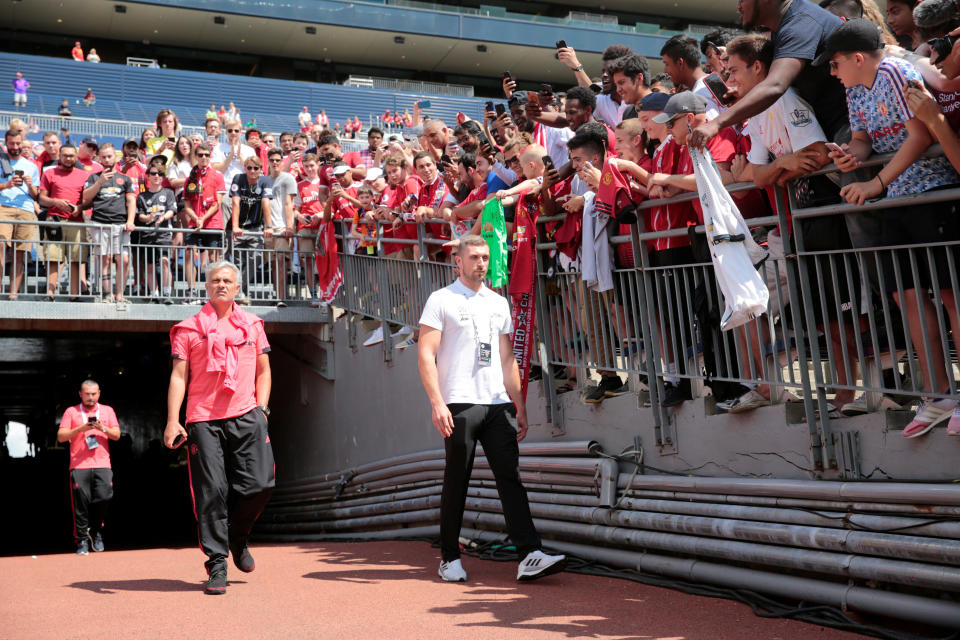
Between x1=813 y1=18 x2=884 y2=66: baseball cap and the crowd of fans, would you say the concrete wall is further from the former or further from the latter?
x1=813 y1=18 x2=884 y2=66: baseball cap

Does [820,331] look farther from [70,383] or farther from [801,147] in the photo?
[70,383]

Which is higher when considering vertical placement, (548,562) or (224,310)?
(224,310)

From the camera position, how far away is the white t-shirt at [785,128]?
16.5 ft

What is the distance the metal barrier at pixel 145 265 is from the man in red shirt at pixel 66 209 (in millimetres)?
14

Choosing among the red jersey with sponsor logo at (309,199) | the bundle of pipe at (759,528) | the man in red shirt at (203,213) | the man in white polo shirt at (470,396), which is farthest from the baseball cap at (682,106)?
the man in red shirt at (203,213)

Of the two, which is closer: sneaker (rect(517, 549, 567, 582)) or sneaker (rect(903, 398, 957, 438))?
sneaker (rect(903, 398, 957, 438))

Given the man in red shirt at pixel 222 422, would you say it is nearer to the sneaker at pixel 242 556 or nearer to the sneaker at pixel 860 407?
the sneaker at pixel 242 556

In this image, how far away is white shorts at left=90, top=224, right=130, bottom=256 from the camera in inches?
514

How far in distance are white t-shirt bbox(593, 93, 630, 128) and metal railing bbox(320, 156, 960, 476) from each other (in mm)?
1416

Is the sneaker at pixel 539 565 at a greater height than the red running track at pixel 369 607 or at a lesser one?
greater

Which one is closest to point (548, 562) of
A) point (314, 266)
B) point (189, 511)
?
A: point (314, 266)

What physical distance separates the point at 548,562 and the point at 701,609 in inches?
41.3

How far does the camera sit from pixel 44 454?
38000mm

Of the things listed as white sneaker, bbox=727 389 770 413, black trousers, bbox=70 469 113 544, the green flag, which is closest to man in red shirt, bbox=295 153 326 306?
black trousers, bbox=70 469 113 544
